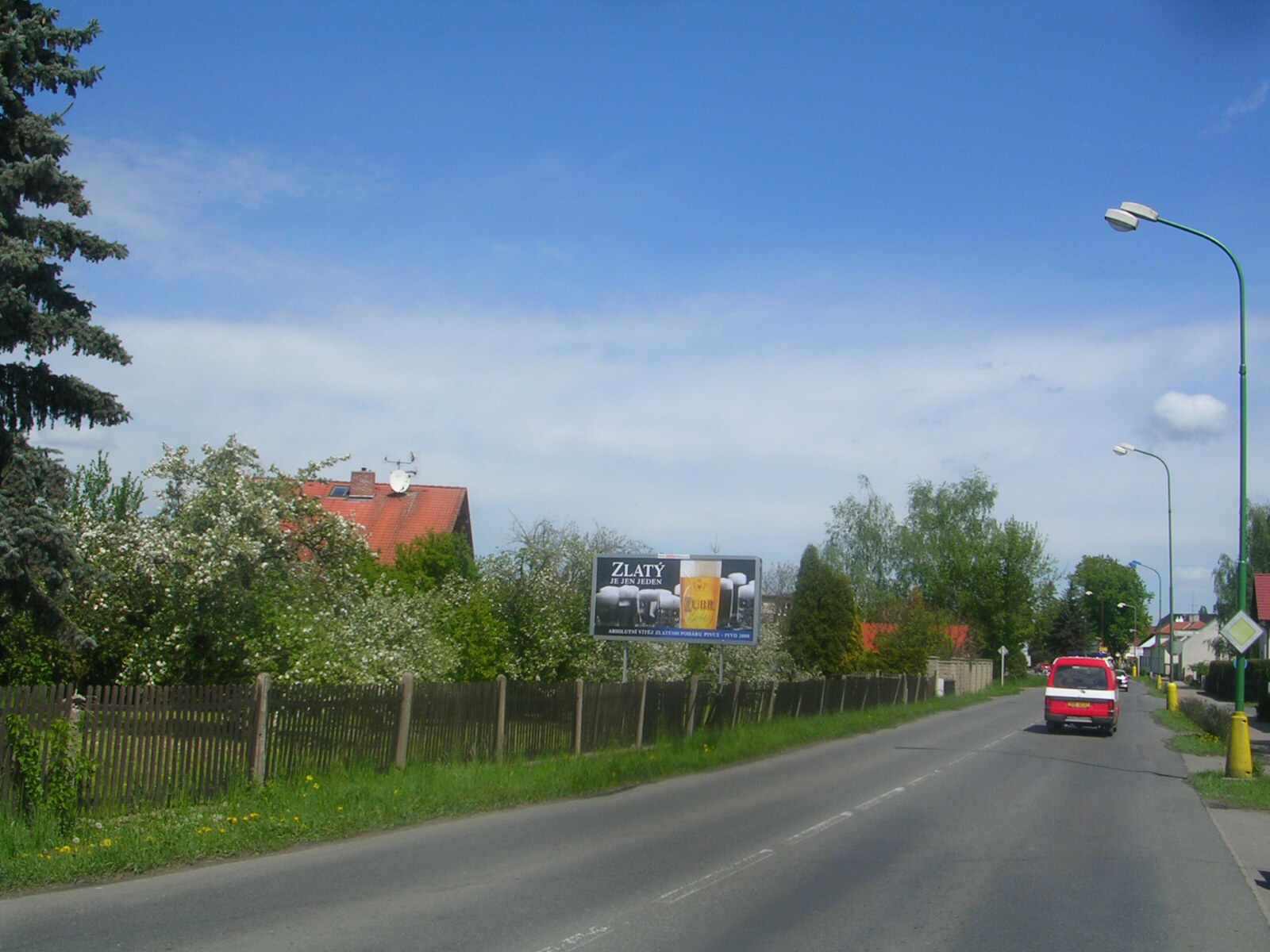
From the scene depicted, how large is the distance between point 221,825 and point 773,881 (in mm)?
5332

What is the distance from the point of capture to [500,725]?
1875 cm

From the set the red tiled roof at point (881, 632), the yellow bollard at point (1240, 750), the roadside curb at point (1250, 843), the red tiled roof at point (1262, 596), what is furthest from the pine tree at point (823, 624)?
the roadside curb at point (1250, 843)

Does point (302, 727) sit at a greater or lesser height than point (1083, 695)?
greater

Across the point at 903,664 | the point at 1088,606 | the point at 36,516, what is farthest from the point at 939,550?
the point at 36,516

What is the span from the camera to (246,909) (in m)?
8.65

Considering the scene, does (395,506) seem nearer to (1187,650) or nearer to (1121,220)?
(1121,220)

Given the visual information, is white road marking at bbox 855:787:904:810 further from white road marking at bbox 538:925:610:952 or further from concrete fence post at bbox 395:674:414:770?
white road marking at bbox 538:925:610:952

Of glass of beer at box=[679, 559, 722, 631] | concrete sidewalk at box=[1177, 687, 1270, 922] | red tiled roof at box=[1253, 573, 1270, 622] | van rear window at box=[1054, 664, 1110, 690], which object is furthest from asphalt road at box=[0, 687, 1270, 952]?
red tiled roof at box=[1253, 573, 1270, 622]

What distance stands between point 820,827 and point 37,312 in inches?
446

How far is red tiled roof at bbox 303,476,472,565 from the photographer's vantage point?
5325 cm

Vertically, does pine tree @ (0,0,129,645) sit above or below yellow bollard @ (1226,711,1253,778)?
above

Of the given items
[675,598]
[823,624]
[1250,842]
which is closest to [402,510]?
[823,624]

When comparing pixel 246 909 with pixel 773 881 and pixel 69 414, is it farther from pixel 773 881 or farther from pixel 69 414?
pixel 69 414

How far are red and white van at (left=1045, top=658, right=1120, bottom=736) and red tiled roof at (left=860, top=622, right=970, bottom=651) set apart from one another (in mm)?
22324
